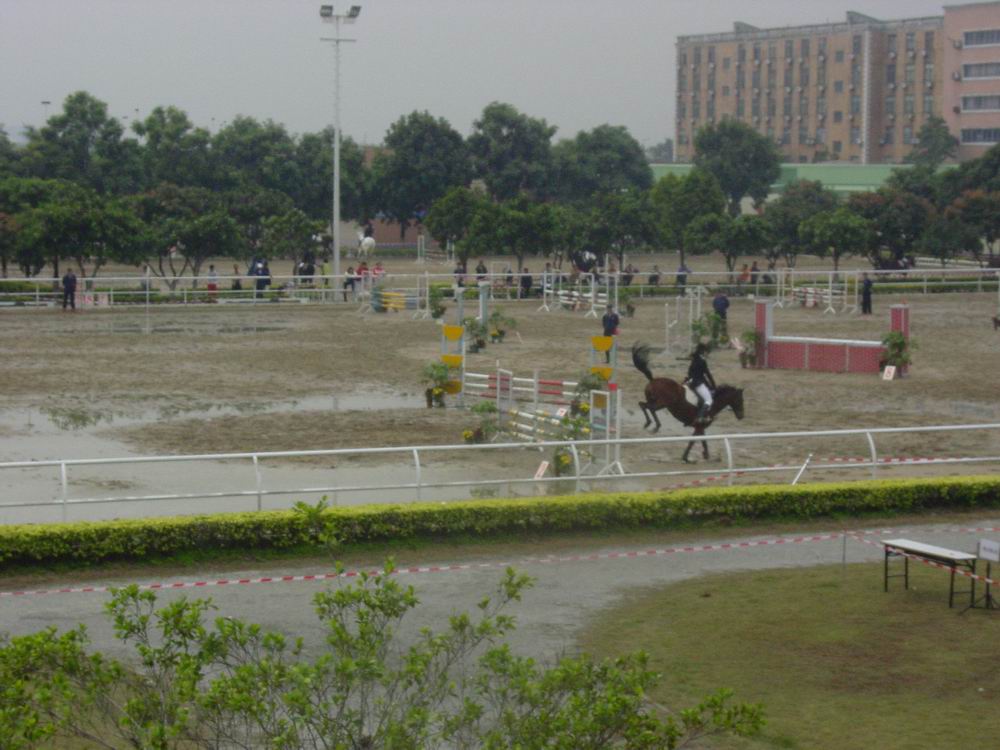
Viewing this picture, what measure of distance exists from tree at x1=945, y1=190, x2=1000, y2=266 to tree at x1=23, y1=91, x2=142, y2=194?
31.9m

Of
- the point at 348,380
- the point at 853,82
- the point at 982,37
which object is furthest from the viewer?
the point at 853,82

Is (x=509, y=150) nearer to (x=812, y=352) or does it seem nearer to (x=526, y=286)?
(x=526, y=286)

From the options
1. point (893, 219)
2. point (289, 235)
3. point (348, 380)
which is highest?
point (893, 219)

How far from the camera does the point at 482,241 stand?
47438 mm

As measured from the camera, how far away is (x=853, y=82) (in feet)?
317

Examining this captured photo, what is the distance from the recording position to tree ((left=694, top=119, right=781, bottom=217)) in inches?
3014

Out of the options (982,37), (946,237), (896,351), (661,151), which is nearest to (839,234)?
(946,237)

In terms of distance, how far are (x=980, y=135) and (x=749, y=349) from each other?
6765cm

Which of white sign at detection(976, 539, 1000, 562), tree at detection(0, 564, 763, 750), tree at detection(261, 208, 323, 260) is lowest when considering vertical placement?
white sign at detection(976, 539, 1000, 562)

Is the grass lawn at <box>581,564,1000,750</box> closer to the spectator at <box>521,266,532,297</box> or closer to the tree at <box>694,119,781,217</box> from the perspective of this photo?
the spectator at <box>521,266,532,297</box>

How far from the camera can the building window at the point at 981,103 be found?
85500mm

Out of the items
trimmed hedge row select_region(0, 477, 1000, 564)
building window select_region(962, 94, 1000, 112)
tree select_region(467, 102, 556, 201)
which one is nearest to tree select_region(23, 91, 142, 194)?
tree select_region(467, 102, 556, 201)

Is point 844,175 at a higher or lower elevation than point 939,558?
higher

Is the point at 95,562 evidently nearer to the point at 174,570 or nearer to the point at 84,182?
the point at 174,570
